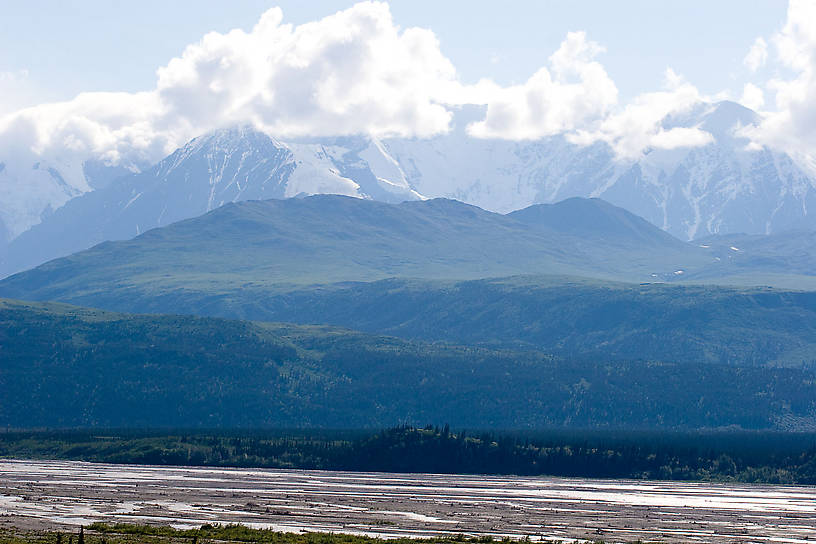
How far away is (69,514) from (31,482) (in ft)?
157

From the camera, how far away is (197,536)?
4788 inches

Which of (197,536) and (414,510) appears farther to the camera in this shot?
(414,510)

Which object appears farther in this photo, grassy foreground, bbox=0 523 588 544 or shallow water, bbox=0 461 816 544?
shallow water, bbox=0 461 816 544

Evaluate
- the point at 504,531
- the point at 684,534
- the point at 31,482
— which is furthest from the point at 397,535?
the point at 31,482

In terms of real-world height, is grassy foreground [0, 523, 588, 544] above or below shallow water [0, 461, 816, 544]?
below

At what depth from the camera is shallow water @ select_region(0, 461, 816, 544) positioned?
459 feet

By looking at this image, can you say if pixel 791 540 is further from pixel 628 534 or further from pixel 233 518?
pixel 233 518

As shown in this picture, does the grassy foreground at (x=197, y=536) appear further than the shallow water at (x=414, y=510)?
No

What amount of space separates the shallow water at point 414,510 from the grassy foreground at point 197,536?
19.5ft

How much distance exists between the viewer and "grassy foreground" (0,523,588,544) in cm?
11738

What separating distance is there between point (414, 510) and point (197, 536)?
4516 centimetres

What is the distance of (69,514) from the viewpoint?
471ft

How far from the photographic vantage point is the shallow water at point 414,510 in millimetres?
140000

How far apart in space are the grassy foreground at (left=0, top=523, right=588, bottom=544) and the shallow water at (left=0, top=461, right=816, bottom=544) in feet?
19.5
